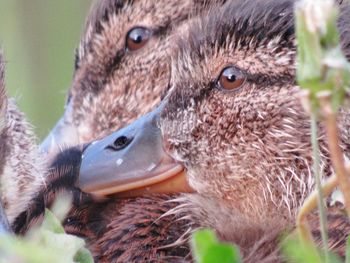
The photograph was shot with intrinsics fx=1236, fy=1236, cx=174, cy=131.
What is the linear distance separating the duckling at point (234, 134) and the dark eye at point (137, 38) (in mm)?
1112

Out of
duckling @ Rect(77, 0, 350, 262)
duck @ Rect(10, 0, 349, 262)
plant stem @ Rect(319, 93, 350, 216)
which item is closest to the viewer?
plant stem @ Rect(319, 93, 350, 216)

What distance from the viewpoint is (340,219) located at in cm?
335

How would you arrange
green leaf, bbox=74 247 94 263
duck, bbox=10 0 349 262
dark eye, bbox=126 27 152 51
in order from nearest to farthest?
green leaf, bbox=74 247 94 263 < duck, bbox=10 0 349 262 < dark eye, bbox=126 27 152 51

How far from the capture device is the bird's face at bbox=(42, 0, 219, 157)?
4941 millimetres

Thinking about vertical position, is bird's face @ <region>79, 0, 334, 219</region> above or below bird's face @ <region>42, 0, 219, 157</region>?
below

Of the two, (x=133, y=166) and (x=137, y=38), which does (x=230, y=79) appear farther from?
(x=137, y=38)

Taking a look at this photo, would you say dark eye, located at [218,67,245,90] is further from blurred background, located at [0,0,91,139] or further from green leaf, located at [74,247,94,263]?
blurred background, located at [0,0,91,139]

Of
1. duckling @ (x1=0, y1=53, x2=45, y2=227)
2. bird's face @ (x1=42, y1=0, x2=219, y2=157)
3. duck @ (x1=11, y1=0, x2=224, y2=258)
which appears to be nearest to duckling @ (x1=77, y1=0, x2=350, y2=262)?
duckling @ (x1=0, y1=53, x2=45, y2=227)

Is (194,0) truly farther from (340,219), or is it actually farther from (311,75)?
(311,75)

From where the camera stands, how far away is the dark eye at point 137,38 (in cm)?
507

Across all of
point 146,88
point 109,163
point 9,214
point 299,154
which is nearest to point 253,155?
point 299,154

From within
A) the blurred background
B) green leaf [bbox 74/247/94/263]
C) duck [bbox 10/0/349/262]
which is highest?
the blurred background

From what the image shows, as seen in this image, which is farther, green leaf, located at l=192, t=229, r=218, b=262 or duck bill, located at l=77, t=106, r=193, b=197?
duck bill, located at l=77, t=106, r=193, b=197

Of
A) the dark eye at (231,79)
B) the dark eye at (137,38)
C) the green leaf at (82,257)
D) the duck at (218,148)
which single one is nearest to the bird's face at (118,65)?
the dark eye at (137,38)
